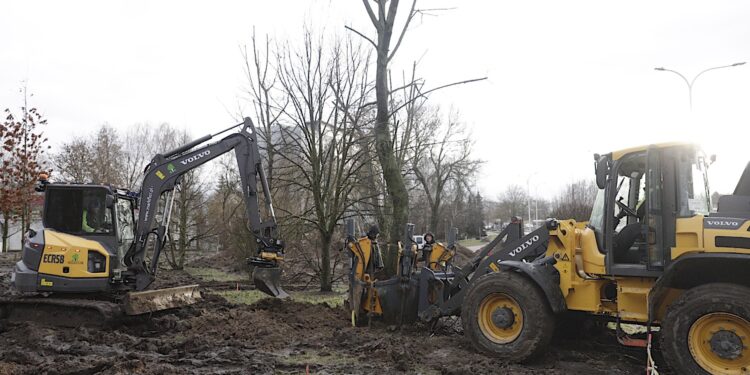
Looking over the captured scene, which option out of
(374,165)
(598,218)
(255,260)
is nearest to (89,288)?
(255,260)

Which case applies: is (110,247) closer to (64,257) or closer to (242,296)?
(64,257)

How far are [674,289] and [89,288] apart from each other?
9.12 metres

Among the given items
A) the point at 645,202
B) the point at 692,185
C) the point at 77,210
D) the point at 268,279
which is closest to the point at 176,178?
the point at 77,210

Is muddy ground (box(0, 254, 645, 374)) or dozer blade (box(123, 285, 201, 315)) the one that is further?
dozer blade (box(123, 285, 201, 315))

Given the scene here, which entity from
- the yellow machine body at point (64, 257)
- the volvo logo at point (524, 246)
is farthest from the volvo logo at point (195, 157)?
the volvo logo at point (524, 246)

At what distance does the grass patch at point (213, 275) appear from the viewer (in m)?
20.4

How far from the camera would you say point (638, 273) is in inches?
265

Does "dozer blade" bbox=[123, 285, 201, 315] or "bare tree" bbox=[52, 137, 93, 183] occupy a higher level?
"bare tree" bbox=[52, 137, 93, 183]

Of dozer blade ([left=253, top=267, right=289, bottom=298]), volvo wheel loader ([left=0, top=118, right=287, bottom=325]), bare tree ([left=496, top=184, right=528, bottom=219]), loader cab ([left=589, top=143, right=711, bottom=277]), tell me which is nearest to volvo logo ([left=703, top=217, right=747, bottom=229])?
loader cab ([left=589, top=143, right=711, bottom=277])

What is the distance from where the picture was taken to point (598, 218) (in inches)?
292

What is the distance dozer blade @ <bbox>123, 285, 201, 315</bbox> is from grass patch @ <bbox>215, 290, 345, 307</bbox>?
2.57 meters

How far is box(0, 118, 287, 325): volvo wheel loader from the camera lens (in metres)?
9.66

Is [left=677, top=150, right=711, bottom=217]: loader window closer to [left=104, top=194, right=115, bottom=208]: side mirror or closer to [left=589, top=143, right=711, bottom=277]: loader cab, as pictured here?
[left=589, top=143, right=711, bottom=277]: loader cab

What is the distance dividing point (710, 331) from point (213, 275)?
1917cm
